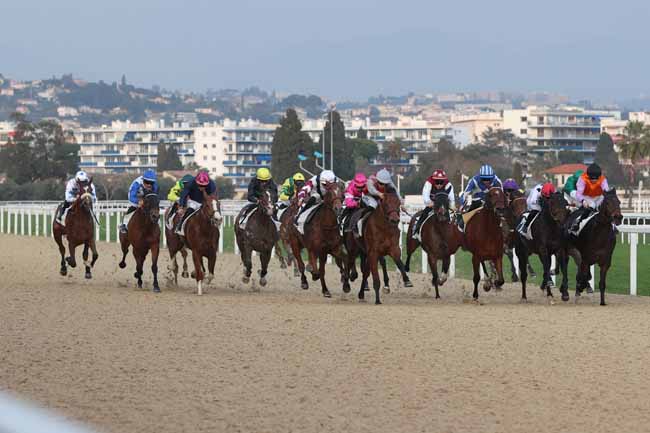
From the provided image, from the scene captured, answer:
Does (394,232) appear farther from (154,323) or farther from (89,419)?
(89,419)

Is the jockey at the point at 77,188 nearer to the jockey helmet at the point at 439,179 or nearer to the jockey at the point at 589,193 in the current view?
the jockey helmet at the point at 439,179

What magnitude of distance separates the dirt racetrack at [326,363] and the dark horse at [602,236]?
1.87 feet

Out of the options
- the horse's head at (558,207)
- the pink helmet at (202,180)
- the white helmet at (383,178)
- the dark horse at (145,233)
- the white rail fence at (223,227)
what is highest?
the white helmet at (383,178)

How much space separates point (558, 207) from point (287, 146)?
72.0 meters

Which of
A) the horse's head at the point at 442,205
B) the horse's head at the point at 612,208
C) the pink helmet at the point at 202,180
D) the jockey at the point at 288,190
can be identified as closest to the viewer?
the horse's head at the point at 612,208

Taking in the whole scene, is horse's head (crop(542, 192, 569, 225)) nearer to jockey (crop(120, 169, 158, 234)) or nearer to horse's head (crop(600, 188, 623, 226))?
horse's head (crop(600, 188, 623, 226))

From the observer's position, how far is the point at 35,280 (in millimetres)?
20578

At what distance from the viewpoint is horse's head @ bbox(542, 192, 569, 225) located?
1596 cm

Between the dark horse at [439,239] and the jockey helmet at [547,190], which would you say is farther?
the dark horse at [439,239]

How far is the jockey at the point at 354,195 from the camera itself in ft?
54.0

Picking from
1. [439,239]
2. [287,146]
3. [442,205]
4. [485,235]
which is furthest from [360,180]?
[287,146]

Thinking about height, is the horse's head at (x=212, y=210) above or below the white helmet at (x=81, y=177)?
below

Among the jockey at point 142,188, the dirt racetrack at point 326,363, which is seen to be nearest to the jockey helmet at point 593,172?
the dirt racetrack at point 326,363

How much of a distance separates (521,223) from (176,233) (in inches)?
190
